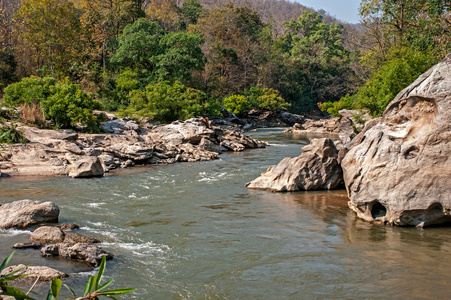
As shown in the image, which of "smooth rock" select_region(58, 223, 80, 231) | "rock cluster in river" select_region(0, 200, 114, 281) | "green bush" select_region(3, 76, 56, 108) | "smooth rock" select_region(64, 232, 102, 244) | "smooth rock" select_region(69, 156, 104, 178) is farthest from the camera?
"green bush" select_region(3, 76, 56, 108)

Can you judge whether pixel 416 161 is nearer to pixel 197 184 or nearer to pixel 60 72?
pixel 197 184

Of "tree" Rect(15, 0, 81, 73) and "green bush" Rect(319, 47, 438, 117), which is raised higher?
"tree" Rect(15, 0, 81, 73)

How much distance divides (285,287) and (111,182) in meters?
8.81

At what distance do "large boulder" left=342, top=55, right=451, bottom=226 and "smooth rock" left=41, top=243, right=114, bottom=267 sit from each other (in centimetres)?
575

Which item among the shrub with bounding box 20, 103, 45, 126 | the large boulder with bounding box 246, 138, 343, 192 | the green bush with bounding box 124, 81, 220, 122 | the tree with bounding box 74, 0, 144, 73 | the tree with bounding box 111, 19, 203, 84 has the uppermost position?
the tree with bounding box 74, 0, 144, 73

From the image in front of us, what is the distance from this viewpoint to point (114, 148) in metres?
17.5

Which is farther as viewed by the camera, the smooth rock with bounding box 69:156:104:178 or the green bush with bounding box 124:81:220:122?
the green bush with bounding box 124:81:220:122

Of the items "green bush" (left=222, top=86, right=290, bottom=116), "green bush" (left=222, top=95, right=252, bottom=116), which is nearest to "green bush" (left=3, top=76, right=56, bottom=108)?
"green bush" (left=222, top=95, right=252, bottom=116)

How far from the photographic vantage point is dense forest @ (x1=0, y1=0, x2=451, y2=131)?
19.1 m

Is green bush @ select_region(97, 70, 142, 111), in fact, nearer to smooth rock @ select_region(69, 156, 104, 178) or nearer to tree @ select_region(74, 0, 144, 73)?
tree @ select_region(74, 0, 144, 73)

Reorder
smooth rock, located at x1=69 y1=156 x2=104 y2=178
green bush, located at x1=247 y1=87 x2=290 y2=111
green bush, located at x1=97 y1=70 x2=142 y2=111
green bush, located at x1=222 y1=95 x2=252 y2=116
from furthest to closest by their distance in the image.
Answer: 1. green bush, located at x1=247 y1=87 x2=290 y2=111
2. green bush, located at x1=222 y1=95 x2=252 y2=116
3. green bush, located at x1=97 y1=70 x2=142 y2=111
4. smooth rock, located at x1=69 y1=156 x2=104 y2=178

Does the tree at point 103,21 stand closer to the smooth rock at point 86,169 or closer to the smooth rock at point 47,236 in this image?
the smooth rock at point 86,169

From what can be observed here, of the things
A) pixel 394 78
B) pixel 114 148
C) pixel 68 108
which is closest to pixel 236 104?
pixel 394 78

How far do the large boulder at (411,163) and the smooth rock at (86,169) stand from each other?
8.65m
